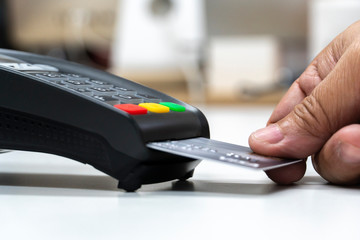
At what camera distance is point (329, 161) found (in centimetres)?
38

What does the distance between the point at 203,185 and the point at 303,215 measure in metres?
0.11

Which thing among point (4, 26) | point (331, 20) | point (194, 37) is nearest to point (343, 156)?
point (331, 20)

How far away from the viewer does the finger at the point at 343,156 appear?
0.37 m

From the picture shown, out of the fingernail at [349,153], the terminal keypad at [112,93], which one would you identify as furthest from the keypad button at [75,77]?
the fingernail at [349,153]

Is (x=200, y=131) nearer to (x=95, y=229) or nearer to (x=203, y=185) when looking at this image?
(x=203, y=185)

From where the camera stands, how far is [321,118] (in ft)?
1.28

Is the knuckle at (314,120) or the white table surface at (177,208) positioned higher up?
the knuckle at (314,120)

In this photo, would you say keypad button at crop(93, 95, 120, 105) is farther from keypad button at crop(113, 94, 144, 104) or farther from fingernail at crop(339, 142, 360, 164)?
fingernail at crop(339, 142, 360, 164)

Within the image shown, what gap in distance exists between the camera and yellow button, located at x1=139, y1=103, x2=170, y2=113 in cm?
37

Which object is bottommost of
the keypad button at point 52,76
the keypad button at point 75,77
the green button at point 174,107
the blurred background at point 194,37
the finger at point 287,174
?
the blurred background at point 194,37

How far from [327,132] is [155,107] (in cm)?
13

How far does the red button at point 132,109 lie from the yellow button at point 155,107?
0.01 m

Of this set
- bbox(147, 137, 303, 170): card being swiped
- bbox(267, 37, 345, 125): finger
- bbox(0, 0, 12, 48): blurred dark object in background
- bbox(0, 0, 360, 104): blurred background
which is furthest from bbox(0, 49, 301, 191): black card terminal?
bbox(0, 0, 12, 48): blurred dark object in background

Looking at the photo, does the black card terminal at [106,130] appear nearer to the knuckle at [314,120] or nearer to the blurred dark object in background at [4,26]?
the knuckle at [314,120]
